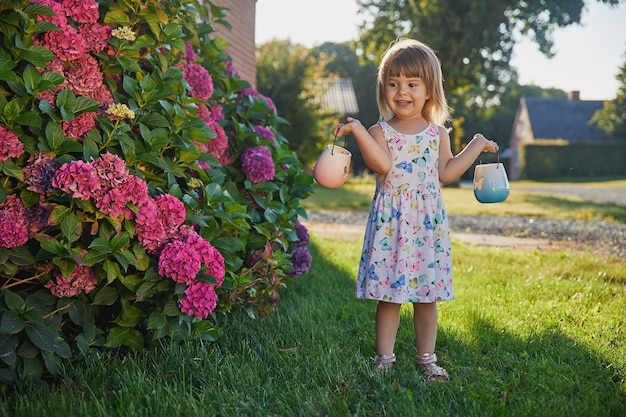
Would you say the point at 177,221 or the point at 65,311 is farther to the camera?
the point at 177,221

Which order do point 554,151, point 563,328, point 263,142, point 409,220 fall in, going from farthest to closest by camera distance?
point 554,151, point 263,142, point 563,328, point 409,220

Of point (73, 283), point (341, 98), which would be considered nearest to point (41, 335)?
point (73, 283)

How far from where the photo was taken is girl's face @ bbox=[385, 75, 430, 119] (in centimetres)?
270

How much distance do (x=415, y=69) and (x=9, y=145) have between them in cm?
164

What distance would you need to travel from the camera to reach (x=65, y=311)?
236 cm

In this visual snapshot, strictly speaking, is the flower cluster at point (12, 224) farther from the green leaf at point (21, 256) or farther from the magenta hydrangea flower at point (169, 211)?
the magenta hydrangea flower at point (169, 211)

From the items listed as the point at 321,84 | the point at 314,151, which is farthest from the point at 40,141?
the point at 321,84

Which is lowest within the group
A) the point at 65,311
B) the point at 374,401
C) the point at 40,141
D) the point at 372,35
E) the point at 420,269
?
the point at 374,401

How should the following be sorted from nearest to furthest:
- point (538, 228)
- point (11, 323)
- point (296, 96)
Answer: point (11, 323) → point (538, 228) → point (296, 96)

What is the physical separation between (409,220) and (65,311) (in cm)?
145

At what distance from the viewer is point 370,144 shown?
8.74ft

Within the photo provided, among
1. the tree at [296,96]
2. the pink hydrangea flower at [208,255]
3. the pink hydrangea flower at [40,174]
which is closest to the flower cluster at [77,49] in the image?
the pink hydrangea flower at [40,174]

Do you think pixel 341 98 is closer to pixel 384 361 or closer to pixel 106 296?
pixel 384 361

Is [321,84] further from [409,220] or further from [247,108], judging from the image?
[409,220]
